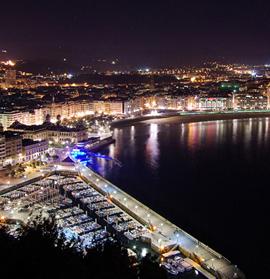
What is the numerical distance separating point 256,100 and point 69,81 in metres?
16.6

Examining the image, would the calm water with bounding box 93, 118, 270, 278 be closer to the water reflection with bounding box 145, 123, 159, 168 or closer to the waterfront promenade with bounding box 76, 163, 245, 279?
the water reflection with bounding box 145, 123, 159, 168

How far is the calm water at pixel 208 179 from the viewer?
507cm

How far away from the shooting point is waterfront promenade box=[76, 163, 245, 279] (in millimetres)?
4191

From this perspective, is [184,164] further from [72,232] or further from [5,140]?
[72,232]

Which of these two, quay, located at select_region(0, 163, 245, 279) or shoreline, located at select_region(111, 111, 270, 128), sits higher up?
shoreline, located at select_region(111, 111, 270, 128)

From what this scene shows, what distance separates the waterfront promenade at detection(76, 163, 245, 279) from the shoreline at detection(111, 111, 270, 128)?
26.4 ft

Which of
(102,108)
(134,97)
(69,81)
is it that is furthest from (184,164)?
(69,81)

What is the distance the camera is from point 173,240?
466 centimetres

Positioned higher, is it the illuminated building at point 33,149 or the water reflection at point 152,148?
the illuminated building at point 33,149

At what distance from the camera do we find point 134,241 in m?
4.79

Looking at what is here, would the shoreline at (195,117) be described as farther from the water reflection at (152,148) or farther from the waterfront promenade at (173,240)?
the waterfront promenade at (173,240)

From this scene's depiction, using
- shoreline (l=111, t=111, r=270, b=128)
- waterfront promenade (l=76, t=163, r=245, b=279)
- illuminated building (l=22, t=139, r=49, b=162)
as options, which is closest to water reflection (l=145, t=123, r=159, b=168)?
shoreline (l=111, t=111, r=270, b=128)

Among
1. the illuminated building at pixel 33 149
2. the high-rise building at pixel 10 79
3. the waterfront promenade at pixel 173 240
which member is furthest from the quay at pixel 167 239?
the high-rise building at pixel 10 79

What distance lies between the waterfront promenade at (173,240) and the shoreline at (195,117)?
8.05 metres
